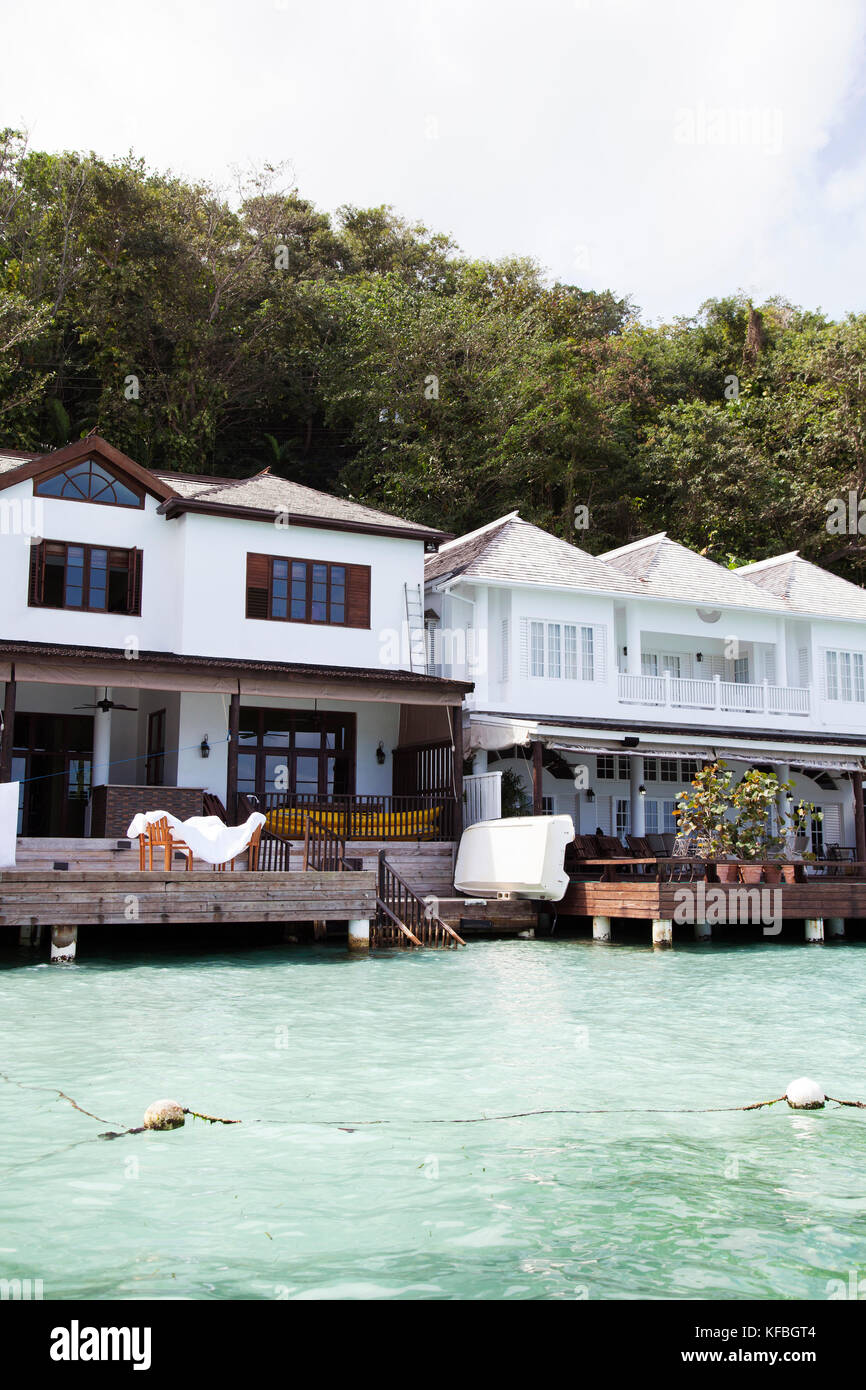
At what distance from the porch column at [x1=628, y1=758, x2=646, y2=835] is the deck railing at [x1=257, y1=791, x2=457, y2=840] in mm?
5292

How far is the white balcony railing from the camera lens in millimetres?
26875

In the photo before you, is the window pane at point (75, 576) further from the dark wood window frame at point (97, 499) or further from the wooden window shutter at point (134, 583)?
the dark wood window frame at point (97, 499)

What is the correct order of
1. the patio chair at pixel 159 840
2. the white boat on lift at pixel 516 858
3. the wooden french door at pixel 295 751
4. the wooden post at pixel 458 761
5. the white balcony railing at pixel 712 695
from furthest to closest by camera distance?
the white balcony railing at pixel 712 695 < the wooden french door at pixel 295 751 < the wooden post at pixel 458 761 < the white boat on lift at pixel 516 858 < the patio chair at pixel 159 840

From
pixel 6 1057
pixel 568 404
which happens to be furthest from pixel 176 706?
pixel 568 404

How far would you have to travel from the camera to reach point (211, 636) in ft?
75.4

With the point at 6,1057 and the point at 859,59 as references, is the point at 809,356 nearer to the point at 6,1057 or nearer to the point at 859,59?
the point at 859,59

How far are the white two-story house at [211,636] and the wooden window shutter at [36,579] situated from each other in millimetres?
26

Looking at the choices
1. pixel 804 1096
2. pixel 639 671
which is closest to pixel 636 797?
pixel 639 671

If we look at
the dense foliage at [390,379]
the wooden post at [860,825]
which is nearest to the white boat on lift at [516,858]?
the wooden post at [860,825]

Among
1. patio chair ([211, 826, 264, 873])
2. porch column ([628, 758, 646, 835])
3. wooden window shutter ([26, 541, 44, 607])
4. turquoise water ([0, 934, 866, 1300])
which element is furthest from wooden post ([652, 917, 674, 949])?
wooden window shutter ([26, 541, 44, 607])

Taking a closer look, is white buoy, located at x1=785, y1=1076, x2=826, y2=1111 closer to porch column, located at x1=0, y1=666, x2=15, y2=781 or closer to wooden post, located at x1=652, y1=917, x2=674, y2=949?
wooden post, located at x1=652, y1=917, x2=674, y2=949

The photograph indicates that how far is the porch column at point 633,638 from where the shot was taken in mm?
27250

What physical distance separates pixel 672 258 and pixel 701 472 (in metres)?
12.1

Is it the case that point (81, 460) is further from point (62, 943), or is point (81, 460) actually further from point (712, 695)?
point (712, 695)
